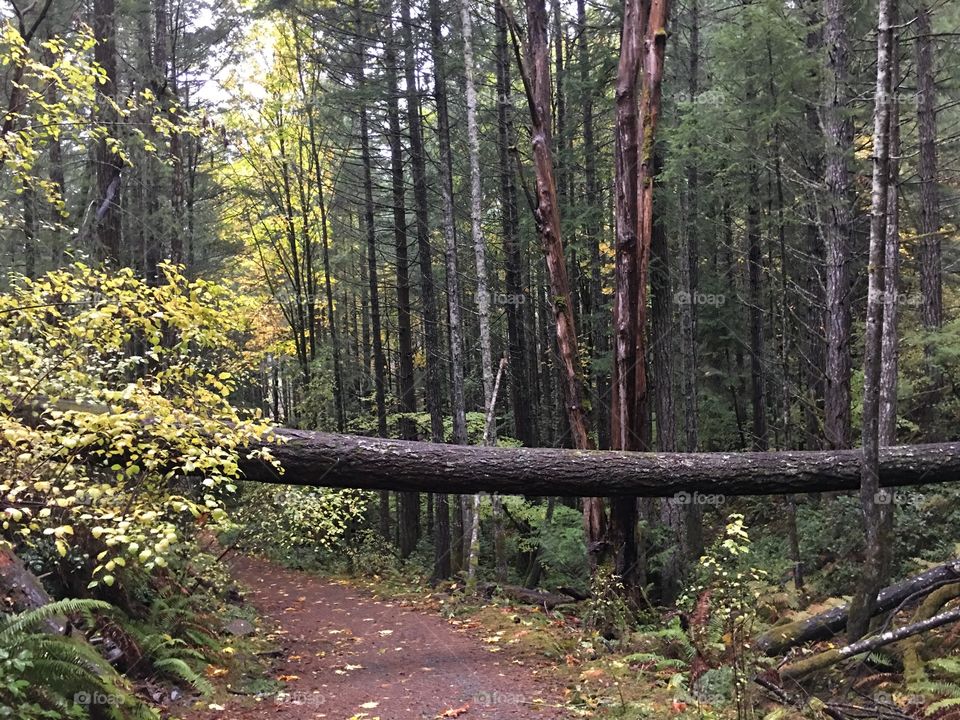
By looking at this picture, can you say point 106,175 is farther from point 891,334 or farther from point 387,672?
point 891,334

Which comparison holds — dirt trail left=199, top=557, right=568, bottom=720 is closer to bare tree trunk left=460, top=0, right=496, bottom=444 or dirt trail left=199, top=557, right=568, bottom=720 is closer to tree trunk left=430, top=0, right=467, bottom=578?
bare tree trunk left=460, top=0, right=496, bottom=444

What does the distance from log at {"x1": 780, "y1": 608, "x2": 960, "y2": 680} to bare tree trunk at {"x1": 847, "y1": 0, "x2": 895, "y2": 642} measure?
529mm

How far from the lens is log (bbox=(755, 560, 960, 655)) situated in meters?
6.22

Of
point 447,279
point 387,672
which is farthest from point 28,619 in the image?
point 447,279

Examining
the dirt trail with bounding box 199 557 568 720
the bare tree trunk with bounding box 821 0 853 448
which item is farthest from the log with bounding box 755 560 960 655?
the bare tree trunk with bounding box 821 0 853 448

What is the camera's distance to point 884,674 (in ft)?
19.3

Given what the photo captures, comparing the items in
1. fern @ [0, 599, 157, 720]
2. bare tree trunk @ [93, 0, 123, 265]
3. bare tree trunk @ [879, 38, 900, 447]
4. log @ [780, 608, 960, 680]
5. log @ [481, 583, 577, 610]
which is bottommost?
log @ [481, 583, 577, 610]

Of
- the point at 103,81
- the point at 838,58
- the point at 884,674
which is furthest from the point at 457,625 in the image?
the point at 838,58

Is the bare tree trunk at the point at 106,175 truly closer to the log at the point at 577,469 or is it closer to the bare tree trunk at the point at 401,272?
the bare tree trunk at the point at 401,272

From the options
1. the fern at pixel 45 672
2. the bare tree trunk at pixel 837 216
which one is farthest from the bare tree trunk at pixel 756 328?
the fern at pixel 45 672

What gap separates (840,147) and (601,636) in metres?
8.25

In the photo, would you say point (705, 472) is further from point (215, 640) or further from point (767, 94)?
point (767, 94)

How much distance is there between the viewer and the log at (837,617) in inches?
245

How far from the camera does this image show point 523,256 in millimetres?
18516
